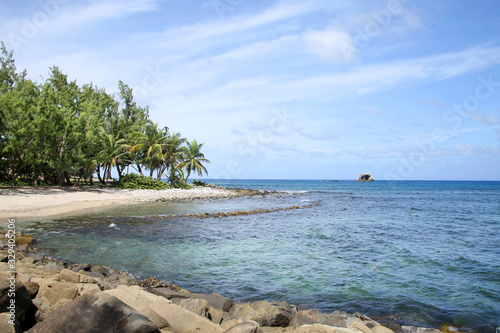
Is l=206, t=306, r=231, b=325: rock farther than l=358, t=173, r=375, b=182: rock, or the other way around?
l=358, t=173, r=375, b=182: rock

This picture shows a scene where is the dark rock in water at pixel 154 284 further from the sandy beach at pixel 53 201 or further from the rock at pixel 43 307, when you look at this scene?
the sandy beach at pixel 53 201

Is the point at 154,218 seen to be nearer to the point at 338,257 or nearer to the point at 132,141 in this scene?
the point at 338,257

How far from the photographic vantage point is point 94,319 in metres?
4.04

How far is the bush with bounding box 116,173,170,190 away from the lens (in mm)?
39469

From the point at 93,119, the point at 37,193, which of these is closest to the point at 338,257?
the point at 37,193

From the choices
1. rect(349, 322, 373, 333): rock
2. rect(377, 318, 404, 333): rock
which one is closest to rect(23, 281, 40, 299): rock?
rect(349, 322, 373, 333): rock

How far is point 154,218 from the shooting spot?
20641mm

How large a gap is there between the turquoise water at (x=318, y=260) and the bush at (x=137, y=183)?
2036 centimetres

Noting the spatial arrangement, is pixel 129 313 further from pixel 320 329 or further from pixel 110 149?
pixel 110 149

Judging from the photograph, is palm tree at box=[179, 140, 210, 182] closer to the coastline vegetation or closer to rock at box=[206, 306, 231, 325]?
the coastline vegetation

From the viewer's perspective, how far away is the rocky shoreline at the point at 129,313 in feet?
Answer: 13.2

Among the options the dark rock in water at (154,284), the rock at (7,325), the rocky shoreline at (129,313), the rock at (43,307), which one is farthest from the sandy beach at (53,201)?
the rock at (7,325)

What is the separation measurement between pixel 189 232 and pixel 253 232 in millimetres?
3279

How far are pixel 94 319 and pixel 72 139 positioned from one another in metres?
30.3
